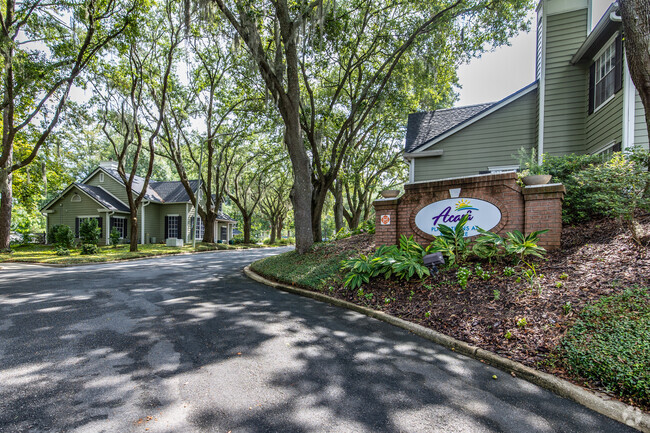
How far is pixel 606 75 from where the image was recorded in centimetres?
812

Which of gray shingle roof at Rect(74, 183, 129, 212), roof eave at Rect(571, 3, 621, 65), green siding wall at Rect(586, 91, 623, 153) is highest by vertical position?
roof eave at Rect(571, 3, 621, 65)

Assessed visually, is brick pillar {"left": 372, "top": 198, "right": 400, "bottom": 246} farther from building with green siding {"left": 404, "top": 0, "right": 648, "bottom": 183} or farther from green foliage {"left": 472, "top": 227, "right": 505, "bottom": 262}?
building with green siding {"left": 404, "top": 0, "right": 648, "bottom": 183}

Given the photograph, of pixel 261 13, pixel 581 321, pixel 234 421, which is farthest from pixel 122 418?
pixel 261 13

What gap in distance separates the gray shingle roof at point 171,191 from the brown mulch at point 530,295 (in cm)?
2305

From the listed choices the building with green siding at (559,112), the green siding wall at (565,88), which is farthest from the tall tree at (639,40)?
→ the green siding wall at (565,88)

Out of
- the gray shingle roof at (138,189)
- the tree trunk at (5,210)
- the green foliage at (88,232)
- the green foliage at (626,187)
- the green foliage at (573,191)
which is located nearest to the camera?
the green foliage at (626,187)

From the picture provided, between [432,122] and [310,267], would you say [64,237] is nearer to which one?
[310,267]

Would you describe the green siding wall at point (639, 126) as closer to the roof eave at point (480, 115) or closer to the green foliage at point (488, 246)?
the roof eave at point (480, 115)

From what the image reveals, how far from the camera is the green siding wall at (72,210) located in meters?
22.1

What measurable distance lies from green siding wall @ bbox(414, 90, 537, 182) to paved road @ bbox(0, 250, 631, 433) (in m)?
7.69

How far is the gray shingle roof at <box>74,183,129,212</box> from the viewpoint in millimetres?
22016

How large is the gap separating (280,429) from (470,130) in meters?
10.6

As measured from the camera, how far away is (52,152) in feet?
63.8

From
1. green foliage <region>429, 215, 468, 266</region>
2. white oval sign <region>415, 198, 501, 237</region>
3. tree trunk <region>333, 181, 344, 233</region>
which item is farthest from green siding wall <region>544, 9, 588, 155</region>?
tree trunk <region>333, 181, 344, 233</region>
